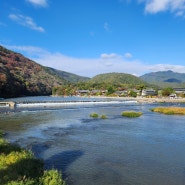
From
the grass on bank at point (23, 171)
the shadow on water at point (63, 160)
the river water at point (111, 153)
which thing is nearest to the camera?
the grass on bank at point (23, 171)

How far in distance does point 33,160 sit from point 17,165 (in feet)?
6.50

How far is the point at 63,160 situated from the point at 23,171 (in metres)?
5.68

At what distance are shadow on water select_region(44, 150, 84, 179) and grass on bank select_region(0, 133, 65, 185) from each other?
3.41ft

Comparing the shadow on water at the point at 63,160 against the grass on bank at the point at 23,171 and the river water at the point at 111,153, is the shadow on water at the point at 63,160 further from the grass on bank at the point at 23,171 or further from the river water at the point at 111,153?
the grass on bank at the point at 23,171

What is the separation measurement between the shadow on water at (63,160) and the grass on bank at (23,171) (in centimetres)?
104

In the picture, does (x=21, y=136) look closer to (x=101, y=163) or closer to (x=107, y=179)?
(x=101, y=163)

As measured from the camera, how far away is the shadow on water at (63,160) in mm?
19109

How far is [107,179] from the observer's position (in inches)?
674

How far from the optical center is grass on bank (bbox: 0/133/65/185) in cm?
1341

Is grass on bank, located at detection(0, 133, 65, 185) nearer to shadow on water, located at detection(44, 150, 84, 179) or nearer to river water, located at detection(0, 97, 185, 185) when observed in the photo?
shadow on water, located at detection(44, 150, 84, 179)

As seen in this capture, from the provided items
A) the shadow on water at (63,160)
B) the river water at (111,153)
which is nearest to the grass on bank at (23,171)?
the shadow on water at (63,160)

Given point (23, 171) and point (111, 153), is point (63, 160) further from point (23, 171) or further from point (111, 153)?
point (23, 171)

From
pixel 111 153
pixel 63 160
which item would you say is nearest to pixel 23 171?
pixel 63 160

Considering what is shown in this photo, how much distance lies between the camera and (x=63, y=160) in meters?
21.0
